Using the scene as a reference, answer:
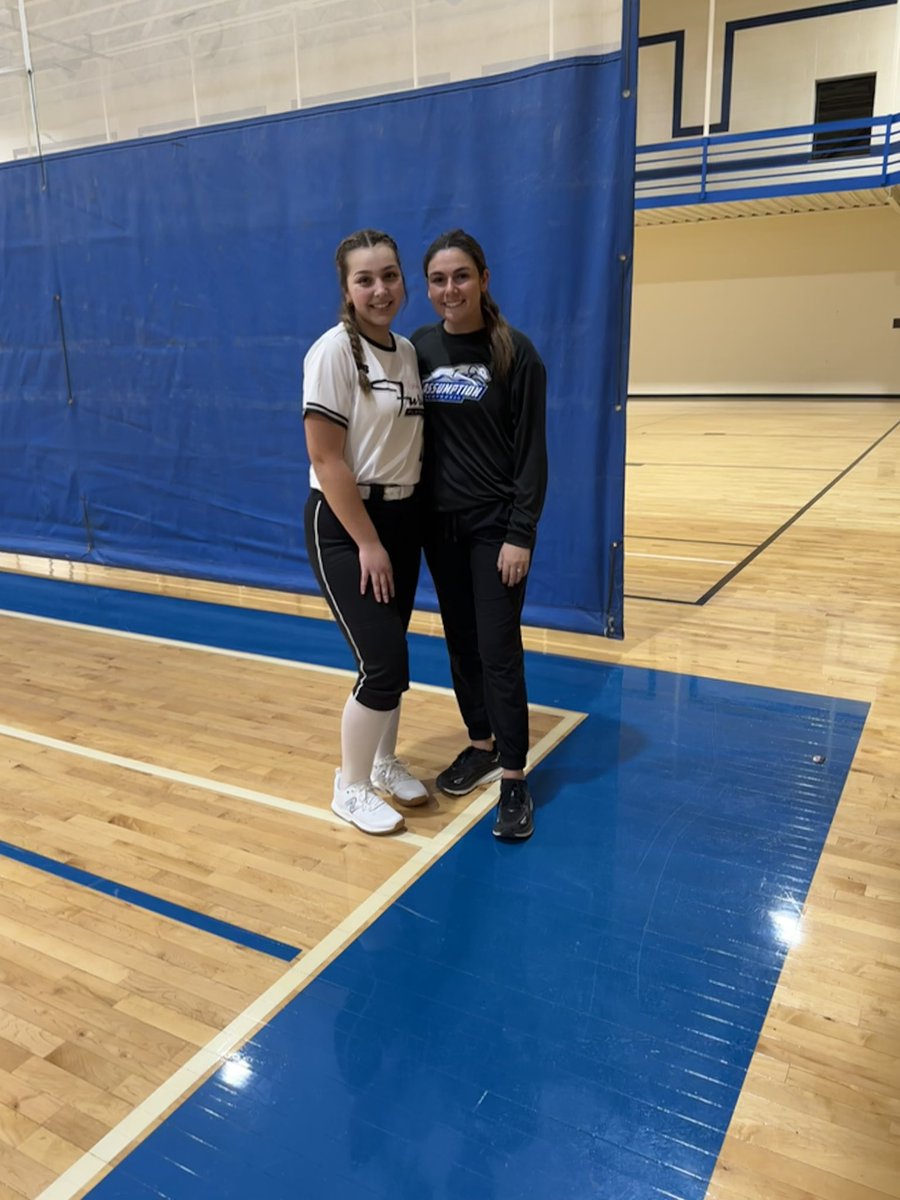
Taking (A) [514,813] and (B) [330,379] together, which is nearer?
(B) [330,379]

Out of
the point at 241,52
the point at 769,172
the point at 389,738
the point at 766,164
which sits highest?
the point at 766,164

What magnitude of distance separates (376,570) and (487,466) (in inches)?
15.5

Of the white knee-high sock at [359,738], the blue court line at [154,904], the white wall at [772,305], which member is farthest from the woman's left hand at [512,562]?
the white wall at [772,305]

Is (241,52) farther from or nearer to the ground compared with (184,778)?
farther from the ground

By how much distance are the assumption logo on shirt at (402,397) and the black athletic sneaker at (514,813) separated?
→ 986 millimetres

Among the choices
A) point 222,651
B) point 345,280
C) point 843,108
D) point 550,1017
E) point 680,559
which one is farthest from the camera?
point 843,108

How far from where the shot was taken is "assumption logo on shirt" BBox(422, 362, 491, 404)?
2.27m

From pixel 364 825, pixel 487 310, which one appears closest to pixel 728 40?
pixel 487 310

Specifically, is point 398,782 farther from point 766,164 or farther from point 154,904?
point 766,164

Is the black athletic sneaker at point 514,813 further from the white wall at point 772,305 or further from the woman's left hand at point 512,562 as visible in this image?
the white wall at point 772,305

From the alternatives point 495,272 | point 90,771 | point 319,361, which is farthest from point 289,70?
A: point 90,771

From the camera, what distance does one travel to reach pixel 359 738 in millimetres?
2422

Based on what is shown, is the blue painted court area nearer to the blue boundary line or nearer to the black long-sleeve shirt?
the black long-sleeve shirt

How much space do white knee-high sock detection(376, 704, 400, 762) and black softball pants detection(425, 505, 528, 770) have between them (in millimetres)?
283
